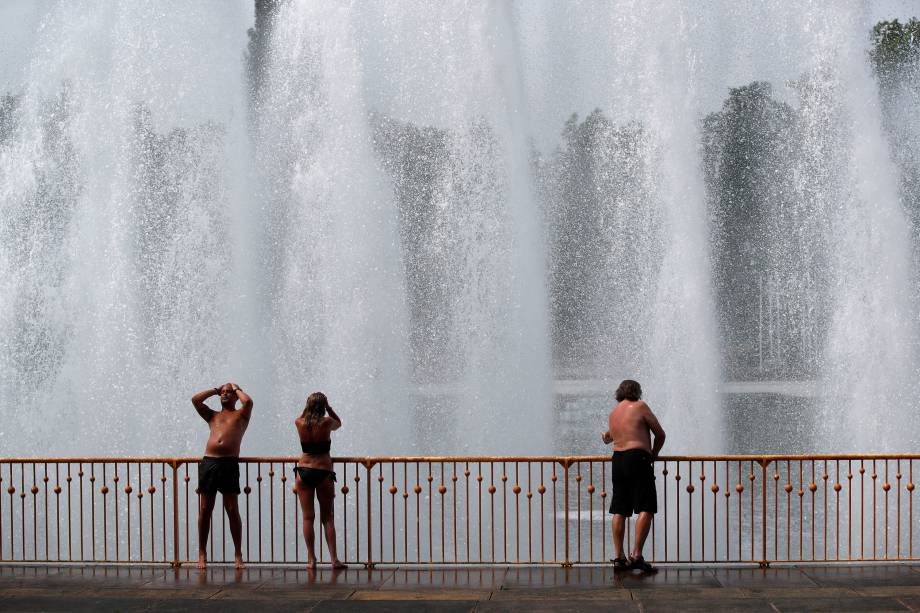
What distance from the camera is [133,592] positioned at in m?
10.0

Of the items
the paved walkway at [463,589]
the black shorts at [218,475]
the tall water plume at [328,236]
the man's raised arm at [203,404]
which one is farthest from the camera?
the tall water plume at [328,236]

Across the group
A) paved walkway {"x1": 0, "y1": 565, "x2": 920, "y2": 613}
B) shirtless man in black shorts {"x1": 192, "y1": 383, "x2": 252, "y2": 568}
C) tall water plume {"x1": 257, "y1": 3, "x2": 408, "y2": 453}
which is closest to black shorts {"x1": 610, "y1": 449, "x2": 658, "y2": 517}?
paved walkway {"x1": 0, "y1": 565, "x2": 920, "y2": 613}

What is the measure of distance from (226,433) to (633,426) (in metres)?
3.91

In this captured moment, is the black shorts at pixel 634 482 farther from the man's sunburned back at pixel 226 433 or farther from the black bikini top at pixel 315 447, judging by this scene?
the man's sunburned back at pixel 226 433

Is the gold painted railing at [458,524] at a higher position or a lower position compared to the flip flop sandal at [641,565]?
lower

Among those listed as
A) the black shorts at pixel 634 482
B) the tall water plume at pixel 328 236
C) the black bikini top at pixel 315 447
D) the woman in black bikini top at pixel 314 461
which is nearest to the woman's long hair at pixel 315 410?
the woman in black bikini top at pixel 314 461

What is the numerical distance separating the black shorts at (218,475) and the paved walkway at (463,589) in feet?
2.73

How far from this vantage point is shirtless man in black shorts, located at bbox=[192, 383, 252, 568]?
35.6 ft

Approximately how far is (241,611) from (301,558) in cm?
461

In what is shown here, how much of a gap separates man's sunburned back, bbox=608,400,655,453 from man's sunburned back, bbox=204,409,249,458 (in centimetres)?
358

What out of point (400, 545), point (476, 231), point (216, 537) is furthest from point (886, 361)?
point (216, 537)

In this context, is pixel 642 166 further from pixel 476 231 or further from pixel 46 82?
pixel 46 82

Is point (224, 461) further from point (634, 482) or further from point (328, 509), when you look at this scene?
point (634, 482)

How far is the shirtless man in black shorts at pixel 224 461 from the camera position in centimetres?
1085
